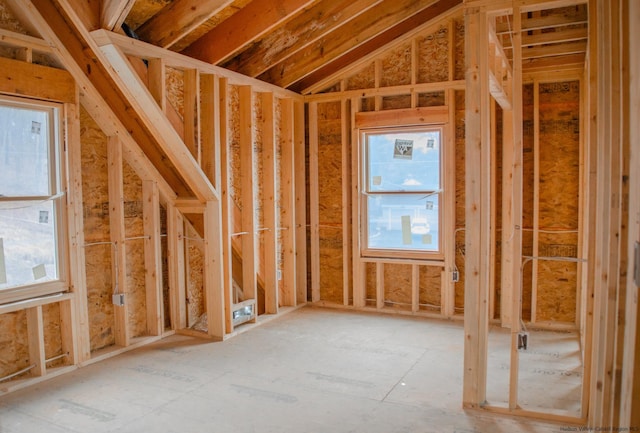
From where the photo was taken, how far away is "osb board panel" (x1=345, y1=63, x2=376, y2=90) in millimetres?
5910

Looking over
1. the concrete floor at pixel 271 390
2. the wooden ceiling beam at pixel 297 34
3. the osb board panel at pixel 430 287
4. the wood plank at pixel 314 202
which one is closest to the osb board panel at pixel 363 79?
the wood plank at pixel 314 202

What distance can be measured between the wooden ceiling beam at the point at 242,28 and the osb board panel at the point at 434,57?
1.92 meters

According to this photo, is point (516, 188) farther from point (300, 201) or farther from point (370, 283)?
point (300, 201)

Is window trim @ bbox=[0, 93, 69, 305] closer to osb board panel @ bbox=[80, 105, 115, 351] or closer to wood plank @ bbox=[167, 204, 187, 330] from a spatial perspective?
A: osb board panel @ bbox=[80, 105, 115, 351]

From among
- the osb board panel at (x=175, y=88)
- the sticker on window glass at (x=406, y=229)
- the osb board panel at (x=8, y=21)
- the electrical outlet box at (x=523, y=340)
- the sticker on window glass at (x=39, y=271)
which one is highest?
the osb board panel at (x=8, y=21)

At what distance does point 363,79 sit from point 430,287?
2.73m

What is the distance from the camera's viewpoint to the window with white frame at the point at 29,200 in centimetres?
372

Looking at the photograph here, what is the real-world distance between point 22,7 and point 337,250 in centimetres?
419

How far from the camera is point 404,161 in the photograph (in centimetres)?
577

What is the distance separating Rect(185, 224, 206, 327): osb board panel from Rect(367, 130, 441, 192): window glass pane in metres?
2.24

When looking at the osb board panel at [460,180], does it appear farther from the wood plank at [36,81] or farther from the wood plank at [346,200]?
the wood plank at [36,81]

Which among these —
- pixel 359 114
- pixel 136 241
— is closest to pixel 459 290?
pixel 359 114

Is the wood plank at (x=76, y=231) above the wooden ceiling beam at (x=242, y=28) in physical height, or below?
below

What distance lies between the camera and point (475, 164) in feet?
10.6
